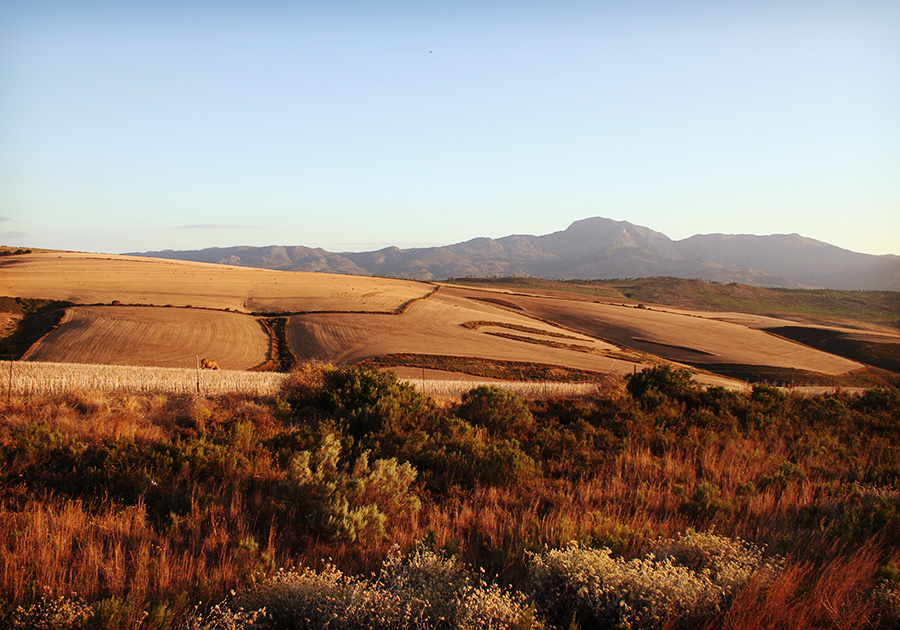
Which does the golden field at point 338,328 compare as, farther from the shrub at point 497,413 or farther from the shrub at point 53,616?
the shrub at point 53,616

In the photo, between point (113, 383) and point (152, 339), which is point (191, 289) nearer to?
point (152, 339)

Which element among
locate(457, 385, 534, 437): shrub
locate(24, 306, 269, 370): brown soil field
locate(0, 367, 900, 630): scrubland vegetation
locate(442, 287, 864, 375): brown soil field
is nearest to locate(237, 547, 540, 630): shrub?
locate(0, 367, 900, 630): scrubland vegetation

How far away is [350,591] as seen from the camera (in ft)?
13.2

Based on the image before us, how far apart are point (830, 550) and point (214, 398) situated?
12.1m

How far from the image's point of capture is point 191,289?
5212 cm

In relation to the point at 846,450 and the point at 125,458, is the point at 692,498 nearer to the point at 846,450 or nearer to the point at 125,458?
the point at 846,450

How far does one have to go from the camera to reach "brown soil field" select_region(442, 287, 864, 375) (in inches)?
1770

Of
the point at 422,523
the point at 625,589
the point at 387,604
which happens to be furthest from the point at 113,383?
the point at 625,589

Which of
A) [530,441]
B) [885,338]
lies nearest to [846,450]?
[530,441]

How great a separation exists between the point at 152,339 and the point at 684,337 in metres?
48.5

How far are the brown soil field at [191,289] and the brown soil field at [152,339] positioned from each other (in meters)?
5.02

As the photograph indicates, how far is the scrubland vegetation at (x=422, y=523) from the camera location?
409cm

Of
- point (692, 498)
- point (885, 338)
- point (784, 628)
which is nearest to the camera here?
point (784, 628)

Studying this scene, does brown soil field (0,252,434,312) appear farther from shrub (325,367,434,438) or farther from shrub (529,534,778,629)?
shrub (529,534,778,629)
